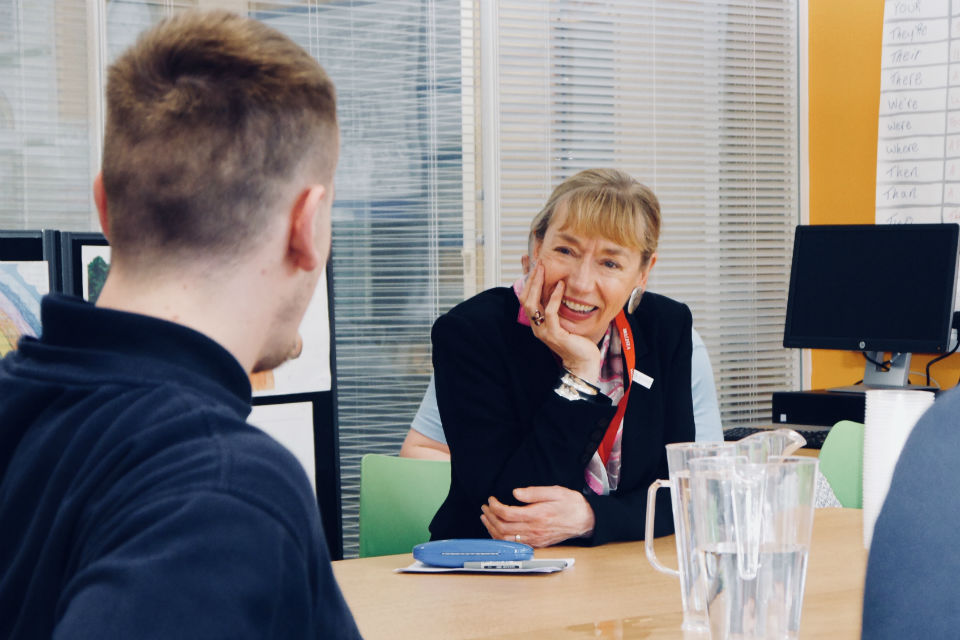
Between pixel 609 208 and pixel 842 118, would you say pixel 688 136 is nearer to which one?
pixel 842 118

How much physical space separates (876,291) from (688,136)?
39.6 inches

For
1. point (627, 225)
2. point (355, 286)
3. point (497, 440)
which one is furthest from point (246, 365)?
point (355, 286)

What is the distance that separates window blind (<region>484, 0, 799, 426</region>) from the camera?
3906mm

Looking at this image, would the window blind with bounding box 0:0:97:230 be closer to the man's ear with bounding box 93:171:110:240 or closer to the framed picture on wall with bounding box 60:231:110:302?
the framed picture on wall with bounding box 60:231:110:302

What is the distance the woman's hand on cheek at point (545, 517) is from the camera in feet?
6.10

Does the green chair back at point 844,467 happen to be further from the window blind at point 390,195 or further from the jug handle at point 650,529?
the window blind at point 390,195

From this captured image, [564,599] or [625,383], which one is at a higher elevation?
[625,383]

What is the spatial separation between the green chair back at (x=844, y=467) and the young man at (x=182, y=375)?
1.83 metres

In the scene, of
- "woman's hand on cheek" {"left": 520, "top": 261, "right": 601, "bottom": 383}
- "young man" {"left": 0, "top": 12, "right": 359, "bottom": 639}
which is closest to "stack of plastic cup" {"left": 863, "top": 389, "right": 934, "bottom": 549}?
"woman's hand on cheek" {"left": 520, "top": 261, "right": 601, "bottom": 383}

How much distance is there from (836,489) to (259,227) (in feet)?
6.39

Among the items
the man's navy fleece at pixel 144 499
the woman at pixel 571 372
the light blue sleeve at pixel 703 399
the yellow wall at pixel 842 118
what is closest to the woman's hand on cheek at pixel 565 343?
the woman at pixel 571 372

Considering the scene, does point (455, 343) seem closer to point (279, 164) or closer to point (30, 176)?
point (279, 164)

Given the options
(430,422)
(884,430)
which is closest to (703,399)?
(430,422)

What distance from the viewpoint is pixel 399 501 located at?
2.39 meters
